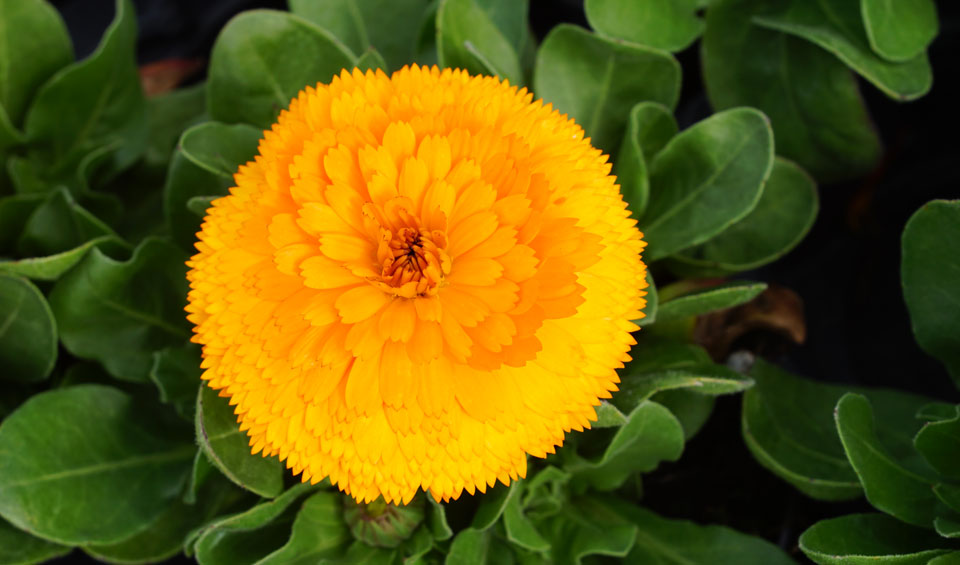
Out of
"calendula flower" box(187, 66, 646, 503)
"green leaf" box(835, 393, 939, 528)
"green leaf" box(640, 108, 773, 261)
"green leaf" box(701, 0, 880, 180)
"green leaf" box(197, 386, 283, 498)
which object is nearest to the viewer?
"calendula flower" box(187, 66, 646, 503)

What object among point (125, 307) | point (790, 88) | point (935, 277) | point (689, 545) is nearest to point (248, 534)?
point (125, 307)

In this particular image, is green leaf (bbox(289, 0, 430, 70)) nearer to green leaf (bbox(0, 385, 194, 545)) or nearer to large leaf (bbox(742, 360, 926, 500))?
green leaf (bbox(0, 385, 194, 545))

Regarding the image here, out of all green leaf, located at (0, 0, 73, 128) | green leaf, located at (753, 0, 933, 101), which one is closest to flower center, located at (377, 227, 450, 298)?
green leaf, located at (753, 0, 933, 101)

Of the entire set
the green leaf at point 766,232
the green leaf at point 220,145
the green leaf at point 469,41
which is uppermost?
the green leaf at point 469,41

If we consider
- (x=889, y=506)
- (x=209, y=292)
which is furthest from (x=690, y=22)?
(x=209, y=292)

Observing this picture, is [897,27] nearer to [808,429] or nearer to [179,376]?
[808,429]

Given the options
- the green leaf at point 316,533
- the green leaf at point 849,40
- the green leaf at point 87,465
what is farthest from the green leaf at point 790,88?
the green leaf at point 87,465

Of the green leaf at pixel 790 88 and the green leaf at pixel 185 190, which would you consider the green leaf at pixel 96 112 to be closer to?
the green leaf at pixel 185 190
